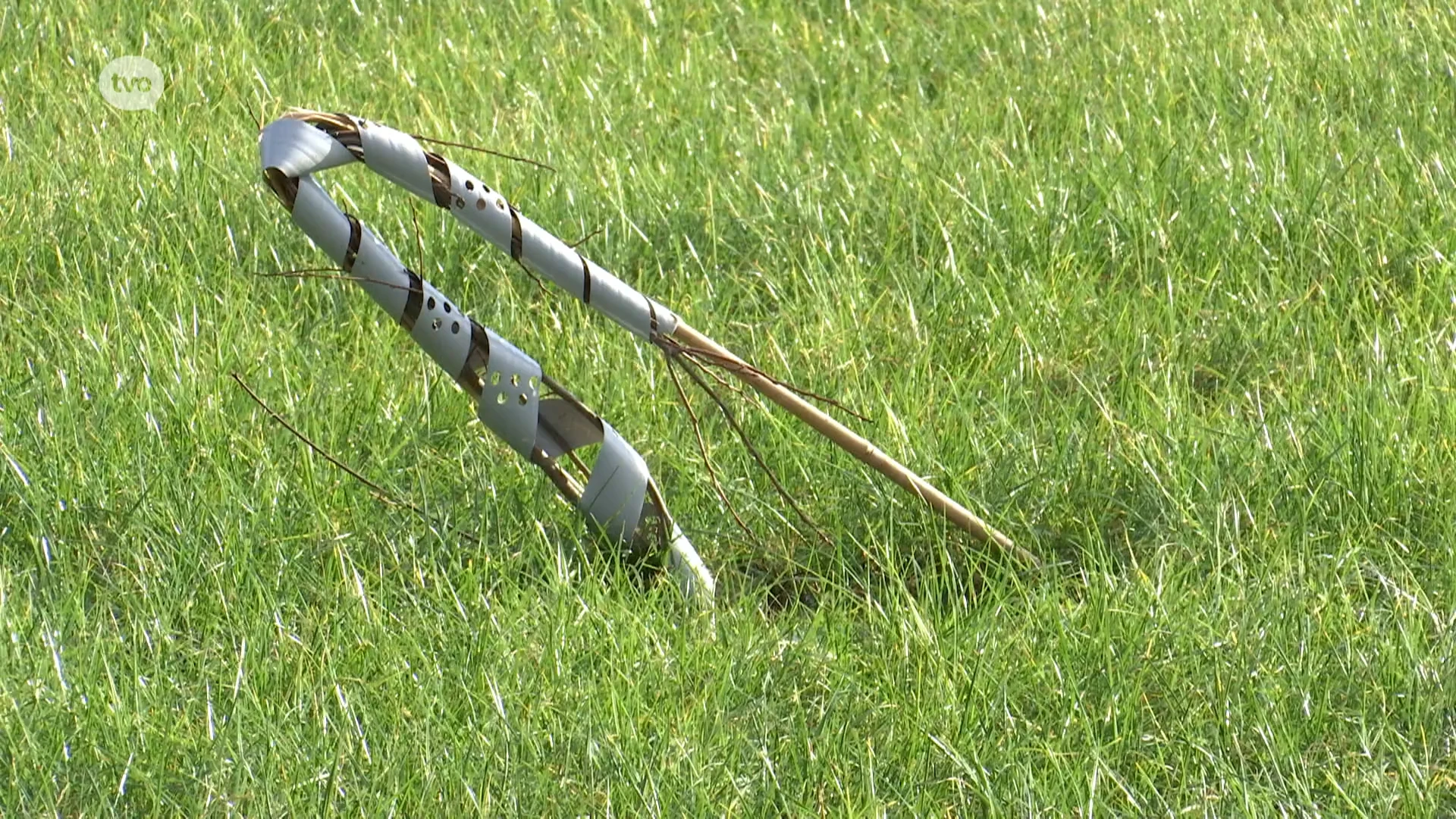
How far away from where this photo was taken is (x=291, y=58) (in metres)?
4.51

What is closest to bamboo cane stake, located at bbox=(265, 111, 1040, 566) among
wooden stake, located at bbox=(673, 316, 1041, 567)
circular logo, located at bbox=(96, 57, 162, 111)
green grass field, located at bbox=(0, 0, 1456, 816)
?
wooden stake, located at bbox=(673, 316, 1041, 567)

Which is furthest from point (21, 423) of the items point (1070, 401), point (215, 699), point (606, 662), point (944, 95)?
point (944, 95)

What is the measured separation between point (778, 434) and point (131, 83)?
89.5 inches

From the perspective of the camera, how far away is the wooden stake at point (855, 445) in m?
2.38

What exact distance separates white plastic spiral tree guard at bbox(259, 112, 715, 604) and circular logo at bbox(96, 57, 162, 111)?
2.04 meters

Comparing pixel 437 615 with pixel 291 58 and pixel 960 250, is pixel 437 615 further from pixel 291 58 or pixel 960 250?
pixel 291 58

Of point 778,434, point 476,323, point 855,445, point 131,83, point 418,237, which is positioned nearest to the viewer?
point 418,237

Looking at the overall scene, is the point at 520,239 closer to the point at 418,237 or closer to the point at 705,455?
the point at 418,237

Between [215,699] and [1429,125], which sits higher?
[215,699]

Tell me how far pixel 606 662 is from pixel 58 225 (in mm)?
1879

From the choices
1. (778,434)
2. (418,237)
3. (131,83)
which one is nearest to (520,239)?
(418,237)

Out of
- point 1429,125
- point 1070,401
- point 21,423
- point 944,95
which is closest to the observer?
point 21,423

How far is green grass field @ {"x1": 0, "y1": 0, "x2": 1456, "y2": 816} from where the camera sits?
2.17m

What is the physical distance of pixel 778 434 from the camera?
2889mm
